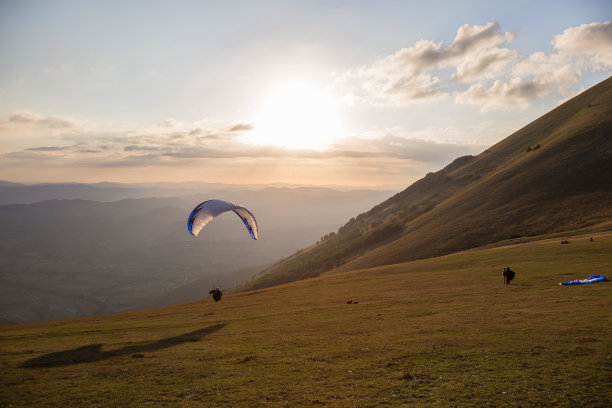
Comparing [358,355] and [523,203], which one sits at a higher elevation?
[523,203]

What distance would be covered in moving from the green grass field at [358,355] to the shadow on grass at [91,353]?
3.3 inches

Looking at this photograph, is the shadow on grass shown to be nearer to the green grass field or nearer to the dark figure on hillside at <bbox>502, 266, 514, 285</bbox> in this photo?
the green grass field

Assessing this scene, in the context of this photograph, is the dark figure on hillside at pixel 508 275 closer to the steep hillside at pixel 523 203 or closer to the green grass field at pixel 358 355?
the green grass field at pixel 358 355

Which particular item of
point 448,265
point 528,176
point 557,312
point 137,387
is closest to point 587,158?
point 528,176

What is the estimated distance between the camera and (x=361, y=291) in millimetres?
36438

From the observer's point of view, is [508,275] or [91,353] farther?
[508,275]

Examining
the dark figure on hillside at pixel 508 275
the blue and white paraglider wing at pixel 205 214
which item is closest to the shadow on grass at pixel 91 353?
the blue and white paraglider wing at pixel 205 214

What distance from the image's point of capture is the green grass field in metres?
11.7

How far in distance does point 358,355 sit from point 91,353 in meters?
15.6

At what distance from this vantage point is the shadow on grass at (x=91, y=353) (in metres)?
18.0

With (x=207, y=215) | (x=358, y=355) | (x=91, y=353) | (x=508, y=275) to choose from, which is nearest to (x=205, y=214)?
(x=207, y=215)

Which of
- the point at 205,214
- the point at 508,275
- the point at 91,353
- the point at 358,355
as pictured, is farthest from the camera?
the point at 205,214

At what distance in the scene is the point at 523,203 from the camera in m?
77.3

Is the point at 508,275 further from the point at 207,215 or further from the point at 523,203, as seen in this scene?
the point at 523,203
